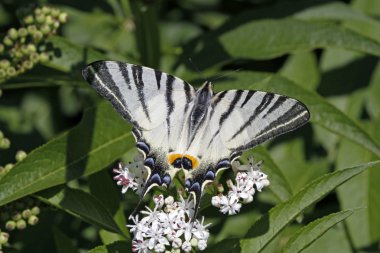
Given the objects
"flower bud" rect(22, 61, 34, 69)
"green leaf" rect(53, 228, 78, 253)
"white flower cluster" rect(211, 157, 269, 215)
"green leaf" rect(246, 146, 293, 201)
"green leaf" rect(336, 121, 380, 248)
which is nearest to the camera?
"white flower cluster" rect(211, 157, 269, 215)

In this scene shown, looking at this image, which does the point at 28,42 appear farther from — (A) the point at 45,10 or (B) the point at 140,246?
(B) the point at 140,246

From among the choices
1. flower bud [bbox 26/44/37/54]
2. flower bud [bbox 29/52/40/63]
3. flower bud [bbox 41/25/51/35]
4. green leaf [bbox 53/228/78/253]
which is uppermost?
flower bud [bbox 41/25/51/35]

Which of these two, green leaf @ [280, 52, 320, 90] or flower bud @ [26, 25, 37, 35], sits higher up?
flower bud @ [26, 25, 37, 35]

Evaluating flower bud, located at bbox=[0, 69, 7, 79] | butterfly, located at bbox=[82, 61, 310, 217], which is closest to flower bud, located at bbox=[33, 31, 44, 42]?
flower bud, located at bbox=[0, 69, 7, 79]

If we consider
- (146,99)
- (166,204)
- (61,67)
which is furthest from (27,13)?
(166,204)

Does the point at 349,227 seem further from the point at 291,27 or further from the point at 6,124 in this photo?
the point at 6,124

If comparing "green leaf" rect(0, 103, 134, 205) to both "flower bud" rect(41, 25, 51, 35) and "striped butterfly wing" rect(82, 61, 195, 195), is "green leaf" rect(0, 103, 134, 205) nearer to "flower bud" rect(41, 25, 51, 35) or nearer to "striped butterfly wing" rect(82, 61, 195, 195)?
"striped butterfly wing" rect(82, 61, 195, 195)

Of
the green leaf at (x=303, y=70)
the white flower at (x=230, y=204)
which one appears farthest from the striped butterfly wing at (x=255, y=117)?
the green leaf at (x=303, y=70)
